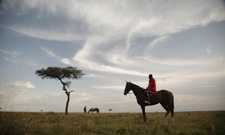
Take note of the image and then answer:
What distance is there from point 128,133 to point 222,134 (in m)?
4.00

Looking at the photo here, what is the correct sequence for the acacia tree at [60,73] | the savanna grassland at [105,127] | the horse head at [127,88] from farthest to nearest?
the acacia tree at [60,73] → the horse head at [127,88] → the savanna grassland at [105,127]

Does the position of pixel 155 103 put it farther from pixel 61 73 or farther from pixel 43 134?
pixel 61 73

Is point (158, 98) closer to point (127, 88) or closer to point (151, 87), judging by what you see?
point (151, 87)

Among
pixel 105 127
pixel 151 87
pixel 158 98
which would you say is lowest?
pixel 105 127

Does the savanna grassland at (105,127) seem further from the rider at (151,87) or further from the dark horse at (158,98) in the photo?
the rider at (151,87)

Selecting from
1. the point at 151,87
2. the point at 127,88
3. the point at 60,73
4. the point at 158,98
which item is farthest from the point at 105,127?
the point at 60,73

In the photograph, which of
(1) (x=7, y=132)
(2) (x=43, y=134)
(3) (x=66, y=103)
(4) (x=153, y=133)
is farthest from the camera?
(3) (x=66, y=103)

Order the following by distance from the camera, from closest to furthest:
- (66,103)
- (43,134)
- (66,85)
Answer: (43,134), (66,103), (66,85)

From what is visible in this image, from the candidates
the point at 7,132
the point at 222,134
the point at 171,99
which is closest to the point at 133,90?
the point at 171,99

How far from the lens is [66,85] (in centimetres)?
2848

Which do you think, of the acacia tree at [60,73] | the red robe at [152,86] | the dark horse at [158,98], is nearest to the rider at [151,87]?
the red robe at [152,86]

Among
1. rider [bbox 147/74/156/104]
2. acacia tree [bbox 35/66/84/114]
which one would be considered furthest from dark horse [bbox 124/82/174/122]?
acacia tree [bbox 35/66/84/114]

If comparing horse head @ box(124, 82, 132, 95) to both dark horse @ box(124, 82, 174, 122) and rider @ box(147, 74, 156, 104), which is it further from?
rider @ box(147, 74, 156, 104)

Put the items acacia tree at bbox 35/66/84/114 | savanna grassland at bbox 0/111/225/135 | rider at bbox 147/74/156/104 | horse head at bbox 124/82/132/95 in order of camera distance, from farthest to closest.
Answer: acacia tree at bbox 35/66/84/114 < horse head at bbox 124/82/132/95 < rider at bbox 147/74/156/104 < savanna grassland at bbox 0/111/225/135
